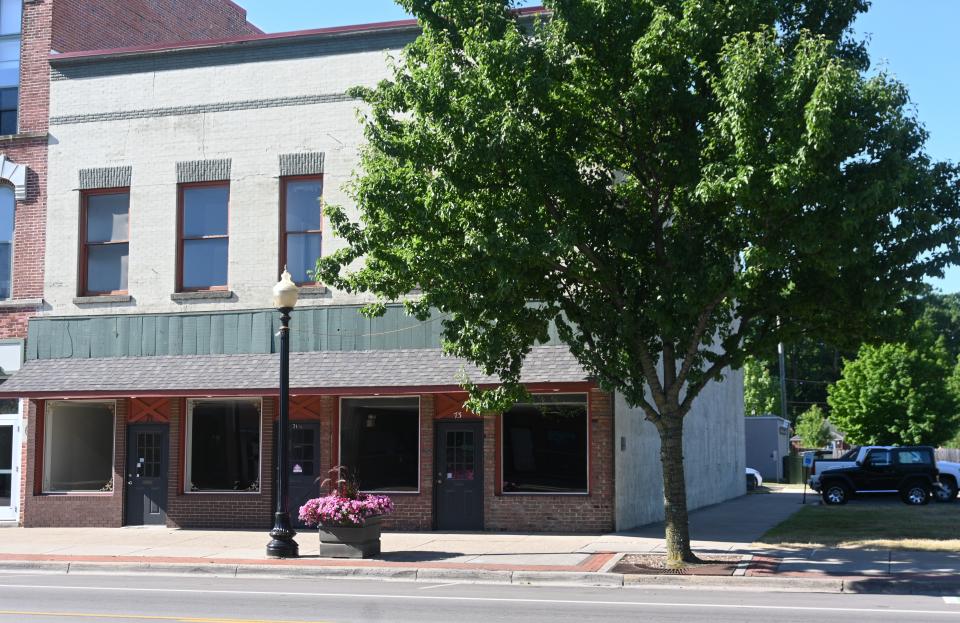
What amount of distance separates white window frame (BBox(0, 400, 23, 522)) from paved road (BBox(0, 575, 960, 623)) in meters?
8.68

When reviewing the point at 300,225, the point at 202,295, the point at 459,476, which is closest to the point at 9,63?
the point at 202,295

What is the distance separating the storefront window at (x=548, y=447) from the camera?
20281mm

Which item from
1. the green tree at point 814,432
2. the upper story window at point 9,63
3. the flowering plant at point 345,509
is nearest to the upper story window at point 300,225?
the flowering plant at point 345,509

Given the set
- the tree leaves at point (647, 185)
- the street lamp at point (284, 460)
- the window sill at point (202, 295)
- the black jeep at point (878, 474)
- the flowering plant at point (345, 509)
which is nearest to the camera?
the tree leaves at point (647, 185)

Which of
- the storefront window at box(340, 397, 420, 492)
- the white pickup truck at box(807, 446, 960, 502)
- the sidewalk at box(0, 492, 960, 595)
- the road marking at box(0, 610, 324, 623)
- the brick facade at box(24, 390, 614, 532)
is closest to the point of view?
the road marking at box(0, 610, 324, 623)

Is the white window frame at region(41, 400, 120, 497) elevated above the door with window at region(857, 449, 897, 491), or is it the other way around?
the white window frame at region(41, 400, 120, 497)

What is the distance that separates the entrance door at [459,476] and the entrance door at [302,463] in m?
2.63

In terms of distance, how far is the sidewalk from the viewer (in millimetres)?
14391

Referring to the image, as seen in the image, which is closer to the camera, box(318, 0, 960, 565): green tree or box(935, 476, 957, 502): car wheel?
box(318, 0, 960, 565): green tree

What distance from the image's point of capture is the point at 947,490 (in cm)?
3009

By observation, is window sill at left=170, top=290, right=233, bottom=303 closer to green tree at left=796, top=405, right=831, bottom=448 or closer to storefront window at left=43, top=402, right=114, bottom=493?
storefront window at left=43, top=402, right=114, bottom=493

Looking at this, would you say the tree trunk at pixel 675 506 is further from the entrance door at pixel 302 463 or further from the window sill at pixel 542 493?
the entrance door at pixel 302 463

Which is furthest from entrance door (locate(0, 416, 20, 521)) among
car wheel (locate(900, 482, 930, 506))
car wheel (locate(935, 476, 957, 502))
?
car wheel (locate(935, 476, 957, 502))

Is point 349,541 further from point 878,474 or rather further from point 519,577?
point 878,474
